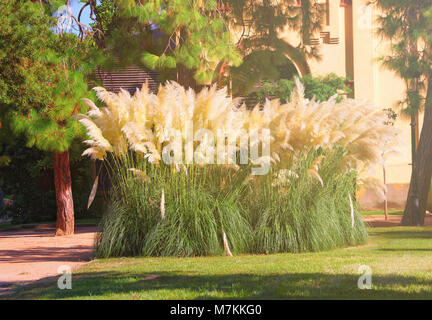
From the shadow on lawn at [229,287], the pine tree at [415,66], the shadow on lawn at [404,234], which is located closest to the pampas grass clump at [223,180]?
the shadow on lawn at [229,287]

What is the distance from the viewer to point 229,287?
16.6 feet

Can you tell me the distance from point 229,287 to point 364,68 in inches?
574

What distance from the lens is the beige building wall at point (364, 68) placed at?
1819 cm

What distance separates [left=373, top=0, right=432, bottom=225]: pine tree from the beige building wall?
3956mm

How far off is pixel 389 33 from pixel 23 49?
8.25 meters

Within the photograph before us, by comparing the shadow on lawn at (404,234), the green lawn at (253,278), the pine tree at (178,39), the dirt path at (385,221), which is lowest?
the dirt path at (385,221)

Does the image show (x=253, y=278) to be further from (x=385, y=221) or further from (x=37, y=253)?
(x=385, y=221)

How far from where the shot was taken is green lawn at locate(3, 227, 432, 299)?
4.79 m

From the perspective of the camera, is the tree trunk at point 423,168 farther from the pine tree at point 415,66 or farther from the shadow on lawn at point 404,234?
the shadow on lawn at point 404,234

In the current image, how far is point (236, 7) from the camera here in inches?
572

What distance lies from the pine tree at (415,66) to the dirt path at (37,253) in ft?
23.2

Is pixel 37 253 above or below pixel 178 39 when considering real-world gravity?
below

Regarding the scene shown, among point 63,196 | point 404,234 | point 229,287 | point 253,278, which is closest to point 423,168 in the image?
point 404,234

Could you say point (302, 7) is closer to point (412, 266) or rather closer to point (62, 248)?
point (62, 248)
